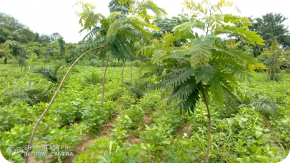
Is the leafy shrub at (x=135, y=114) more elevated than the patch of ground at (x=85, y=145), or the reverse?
the leafy shrub at (x=135, y=114)

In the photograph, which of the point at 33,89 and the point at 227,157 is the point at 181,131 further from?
the point at 33,89

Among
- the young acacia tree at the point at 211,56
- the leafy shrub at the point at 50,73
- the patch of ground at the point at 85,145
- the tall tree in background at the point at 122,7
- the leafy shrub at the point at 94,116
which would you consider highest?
the tall tree in background at the point at 122,7

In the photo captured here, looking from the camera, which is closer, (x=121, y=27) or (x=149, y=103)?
(x=121, y=27)

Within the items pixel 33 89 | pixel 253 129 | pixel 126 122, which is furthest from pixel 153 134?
pixel 33 89

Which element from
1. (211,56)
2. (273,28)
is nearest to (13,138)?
(211,56)

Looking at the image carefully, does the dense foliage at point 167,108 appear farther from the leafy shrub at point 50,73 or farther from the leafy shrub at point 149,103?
the leafy shrub at point 50,73

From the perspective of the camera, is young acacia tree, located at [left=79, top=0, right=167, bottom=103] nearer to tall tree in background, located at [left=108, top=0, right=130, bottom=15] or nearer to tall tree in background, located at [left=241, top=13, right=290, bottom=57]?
tall tree in background, located at [left=108, top=0, right=130, bottom=15]

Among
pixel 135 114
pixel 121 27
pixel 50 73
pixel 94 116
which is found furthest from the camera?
pixel 50 73

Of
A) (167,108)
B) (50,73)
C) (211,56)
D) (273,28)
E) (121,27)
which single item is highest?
(273,28)

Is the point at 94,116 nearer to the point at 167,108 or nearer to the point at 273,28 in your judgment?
the point at 167,108

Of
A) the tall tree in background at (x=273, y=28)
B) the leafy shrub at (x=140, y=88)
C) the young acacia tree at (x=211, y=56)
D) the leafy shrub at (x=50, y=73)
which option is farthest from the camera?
the tall tree in background at (x=273, y=28)

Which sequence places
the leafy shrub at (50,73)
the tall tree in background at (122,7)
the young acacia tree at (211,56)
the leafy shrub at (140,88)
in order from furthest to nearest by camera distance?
the leafy shrub at (140,88) → the leafy shrub at (50,73) → the tall tree in background at (122,7) → the young acacia tree at (211,56)

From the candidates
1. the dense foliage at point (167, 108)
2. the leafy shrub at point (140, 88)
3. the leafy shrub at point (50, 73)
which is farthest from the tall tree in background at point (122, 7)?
the leafy shrub at point (50, 73)

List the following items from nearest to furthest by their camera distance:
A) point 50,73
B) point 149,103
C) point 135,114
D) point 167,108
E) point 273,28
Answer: point 135,114
point 167,108
point 149,103
point 50,73
point 273,28
